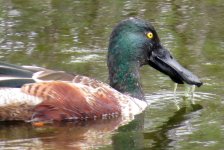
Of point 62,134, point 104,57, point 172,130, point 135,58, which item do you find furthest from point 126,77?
point 104,57

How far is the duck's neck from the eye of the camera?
11.0 metres

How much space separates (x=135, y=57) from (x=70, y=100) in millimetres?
1181

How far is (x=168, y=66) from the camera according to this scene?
1126cm

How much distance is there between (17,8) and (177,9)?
2580 millimetres

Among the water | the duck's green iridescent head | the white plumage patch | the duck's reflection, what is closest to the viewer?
the duck's reflection

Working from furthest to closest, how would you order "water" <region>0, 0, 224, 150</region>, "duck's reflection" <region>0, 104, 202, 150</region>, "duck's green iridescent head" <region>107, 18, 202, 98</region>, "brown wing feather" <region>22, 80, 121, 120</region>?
"duck's green iridescent head" <region>107, 18, 202, 98</region> → "brown wing feather" <region>22, 80, 121, 120</region> → "water" <region>0, 0, 224, 150</region> → "duck's reflection" <region>0, 104, 202, 150</region>

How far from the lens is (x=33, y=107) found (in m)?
10.3

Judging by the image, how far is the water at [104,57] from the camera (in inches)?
381

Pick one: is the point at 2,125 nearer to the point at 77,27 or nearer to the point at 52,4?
the point at 77,27

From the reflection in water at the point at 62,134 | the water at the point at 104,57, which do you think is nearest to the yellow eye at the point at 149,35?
the water at the point at 104,57

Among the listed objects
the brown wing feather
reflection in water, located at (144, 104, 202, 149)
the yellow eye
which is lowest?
reflection in water, located at (144, 104, 202, 149)

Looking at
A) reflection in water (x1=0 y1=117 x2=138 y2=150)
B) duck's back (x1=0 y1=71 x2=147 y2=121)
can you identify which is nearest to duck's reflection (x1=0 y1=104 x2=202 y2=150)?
reflection in water (x1=0 y1=117 x2=138 y2=150)

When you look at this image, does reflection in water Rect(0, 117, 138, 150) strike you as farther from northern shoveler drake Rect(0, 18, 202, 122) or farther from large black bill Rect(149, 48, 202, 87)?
large black bill Rect(149, 48, 202, 87)

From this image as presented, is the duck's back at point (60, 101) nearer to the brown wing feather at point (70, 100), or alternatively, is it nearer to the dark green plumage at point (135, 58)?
the brown wing feather at point (70, 100)
